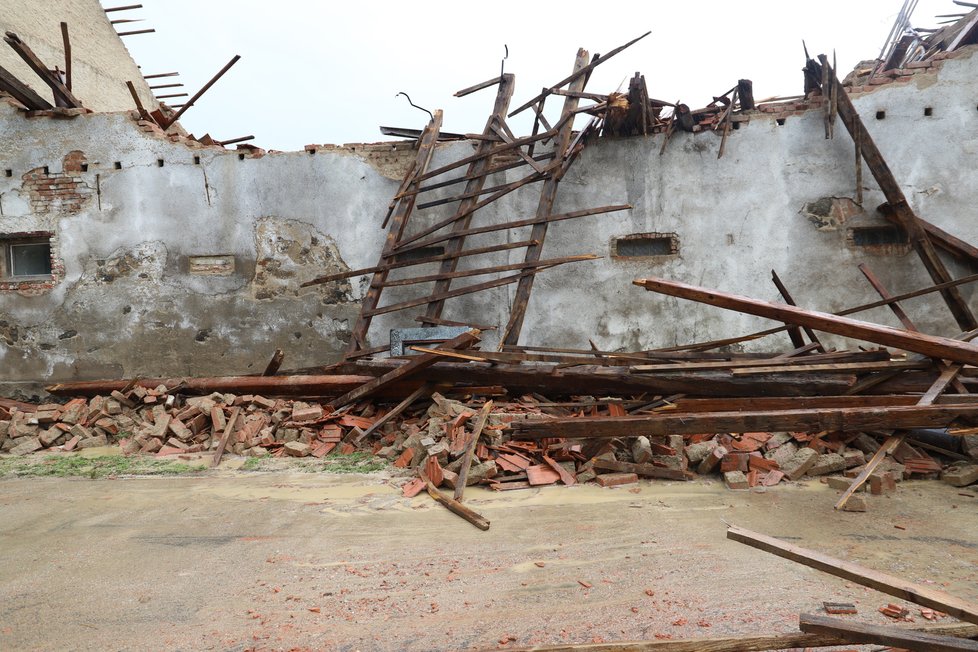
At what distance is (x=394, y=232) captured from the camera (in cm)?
819

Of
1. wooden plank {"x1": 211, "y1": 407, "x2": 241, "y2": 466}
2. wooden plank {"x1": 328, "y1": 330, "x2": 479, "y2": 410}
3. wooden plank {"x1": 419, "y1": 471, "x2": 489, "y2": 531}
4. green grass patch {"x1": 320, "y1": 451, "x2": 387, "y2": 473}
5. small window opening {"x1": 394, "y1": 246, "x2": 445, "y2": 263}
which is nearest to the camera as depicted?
wooden plank {"x1": 419, "y1": 471, "x2": 489, "y2": 531}

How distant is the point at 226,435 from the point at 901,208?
26.1ft

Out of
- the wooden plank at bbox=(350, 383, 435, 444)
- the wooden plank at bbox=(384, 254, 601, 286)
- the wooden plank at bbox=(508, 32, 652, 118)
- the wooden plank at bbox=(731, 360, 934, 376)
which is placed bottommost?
the wooden plank at bbox=(350, 383, 435, 444)

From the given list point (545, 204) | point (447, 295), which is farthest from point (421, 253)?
point (545, 204)

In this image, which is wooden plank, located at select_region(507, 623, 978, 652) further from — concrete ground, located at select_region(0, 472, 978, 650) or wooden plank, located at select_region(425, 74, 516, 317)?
wooden plank, located at select_region(425, 74, 516, 317)

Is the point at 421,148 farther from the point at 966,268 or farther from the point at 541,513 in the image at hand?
the point at 966,268

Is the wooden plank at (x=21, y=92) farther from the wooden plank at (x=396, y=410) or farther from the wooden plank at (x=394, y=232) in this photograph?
the wooden plank at (x=396, y=410)

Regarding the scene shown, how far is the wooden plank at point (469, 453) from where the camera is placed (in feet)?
14.6

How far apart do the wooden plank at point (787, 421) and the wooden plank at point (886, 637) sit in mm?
1984

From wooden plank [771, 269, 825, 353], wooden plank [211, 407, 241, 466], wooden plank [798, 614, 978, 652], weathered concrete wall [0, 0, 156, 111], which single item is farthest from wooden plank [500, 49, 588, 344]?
weathered concrete wall [0, 0, 156, 111]

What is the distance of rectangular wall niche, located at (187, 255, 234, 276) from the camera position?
862 cm

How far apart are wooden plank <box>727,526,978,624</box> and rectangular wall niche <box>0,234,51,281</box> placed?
9922 millimetres

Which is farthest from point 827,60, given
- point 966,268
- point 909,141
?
point 966,268

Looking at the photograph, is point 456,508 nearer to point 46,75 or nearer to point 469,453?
point 469,453
